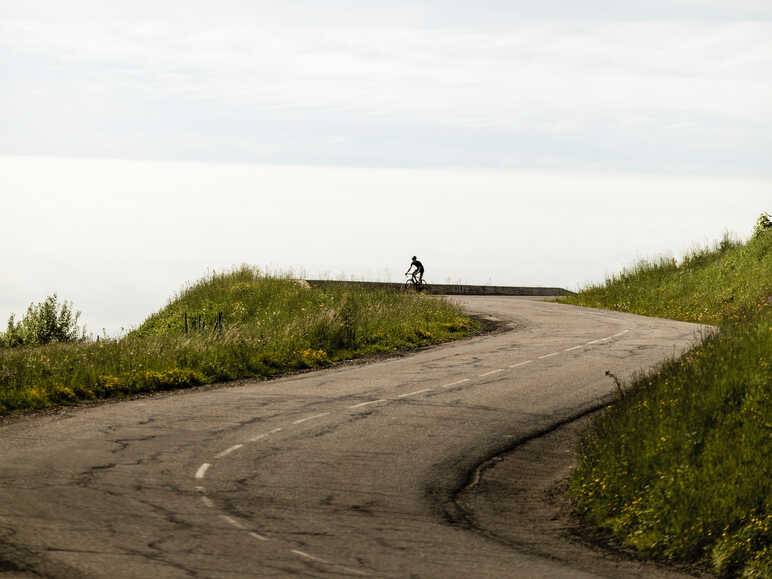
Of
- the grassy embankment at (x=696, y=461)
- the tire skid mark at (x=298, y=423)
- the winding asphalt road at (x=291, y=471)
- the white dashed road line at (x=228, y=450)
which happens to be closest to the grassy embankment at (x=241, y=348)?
the winding asphalt road at (x=291, y=471)

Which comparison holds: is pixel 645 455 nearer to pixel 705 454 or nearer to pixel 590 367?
pixel 705 454

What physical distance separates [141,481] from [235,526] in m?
2.61

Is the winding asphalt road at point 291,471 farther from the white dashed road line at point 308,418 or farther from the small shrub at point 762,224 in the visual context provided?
the small shrub at point 762,224

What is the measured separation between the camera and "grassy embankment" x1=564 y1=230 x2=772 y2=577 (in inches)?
415

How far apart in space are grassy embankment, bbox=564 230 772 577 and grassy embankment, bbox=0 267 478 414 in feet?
33.2

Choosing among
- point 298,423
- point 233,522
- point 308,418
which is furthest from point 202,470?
point 308,418

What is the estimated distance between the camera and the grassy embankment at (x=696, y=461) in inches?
415

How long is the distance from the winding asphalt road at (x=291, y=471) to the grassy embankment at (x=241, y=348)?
3.85 ft

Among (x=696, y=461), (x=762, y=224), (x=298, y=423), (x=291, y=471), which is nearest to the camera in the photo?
(x=696, y=461)

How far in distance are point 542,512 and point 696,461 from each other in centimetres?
211

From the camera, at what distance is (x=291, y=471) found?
13805mm

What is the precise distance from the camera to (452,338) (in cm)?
3003

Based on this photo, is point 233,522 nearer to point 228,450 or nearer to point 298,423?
point 228,450

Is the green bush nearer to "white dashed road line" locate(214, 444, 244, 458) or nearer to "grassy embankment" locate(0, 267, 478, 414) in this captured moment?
"grassy embankment" locate(0, 267, 478, 414)
